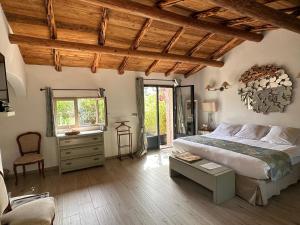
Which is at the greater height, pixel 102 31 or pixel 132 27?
pixel 132 27

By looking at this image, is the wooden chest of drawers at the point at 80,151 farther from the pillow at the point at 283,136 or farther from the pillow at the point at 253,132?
the pillow at the point at 283,136

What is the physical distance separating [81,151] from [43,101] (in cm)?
151

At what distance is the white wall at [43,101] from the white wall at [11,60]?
14.1 inches

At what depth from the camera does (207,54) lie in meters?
5.17

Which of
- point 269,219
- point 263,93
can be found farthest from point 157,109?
point 269,219

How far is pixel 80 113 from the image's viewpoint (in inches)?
191

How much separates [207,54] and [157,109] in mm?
2267

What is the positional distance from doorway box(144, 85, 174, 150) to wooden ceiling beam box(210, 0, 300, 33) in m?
3.57

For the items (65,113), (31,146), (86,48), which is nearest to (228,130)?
(86,48)

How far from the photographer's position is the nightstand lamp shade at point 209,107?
17.5ft

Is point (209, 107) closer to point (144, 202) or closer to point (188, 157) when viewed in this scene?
point (188, 157)

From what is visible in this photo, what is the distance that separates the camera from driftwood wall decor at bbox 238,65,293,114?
3.92 meters

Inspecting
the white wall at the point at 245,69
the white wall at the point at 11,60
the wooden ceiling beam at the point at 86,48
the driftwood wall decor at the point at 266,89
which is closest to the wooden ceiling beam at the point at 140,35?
the wooden ceiling beam at the point at 86,48

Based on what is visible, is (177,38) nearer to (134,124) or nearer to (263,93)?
(263,93)
